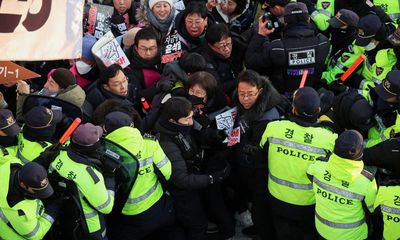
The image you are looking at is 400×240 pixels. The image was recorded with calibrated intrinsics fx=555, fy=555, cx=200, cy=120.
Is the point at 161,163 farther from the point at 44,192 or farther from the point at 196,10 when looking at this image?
the point at 196,10

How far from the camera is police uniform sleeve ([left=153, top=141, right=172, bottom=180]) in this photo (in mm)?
4734

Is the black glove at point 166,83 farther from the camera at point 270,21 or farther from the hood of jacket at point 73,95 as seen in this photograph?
the camera at point 270,21

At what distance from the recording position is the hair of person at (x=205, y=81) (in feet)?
18.0

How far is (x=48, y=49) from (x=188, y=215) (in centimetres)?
207

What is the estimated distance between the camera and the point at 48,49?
405 cm

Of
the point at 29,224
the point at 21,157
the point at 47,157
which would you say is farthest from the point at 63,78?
the point at 29,224

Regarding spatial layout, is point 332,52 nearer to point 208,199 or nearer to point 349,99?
point 349,99

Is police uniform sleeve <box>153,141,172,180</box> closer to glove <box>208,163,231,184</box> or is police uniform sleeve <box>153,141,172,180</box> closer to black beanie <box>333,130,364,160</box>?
glove <box>208,163,231,184</box>

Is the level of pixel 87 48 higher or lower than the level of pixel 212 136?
higher

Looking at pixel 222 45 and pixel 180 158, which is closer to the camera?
pixel 180 158

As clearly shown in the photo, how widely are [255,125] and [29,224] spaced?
85.1 inches

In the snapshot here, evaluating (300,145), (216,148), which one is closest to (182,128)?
(216,148)

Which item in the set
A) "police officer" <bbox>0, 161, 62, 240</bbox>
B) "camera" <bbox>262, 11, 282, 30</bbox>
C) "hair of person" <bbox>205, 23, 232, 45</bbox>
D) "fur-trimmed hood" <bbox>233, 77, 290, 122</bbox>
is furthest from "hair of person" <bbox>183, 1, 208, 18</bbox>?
"police officer" <bbox>0, 161, 62, 240</bbox>

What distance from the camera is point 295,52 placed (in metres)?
5.73
